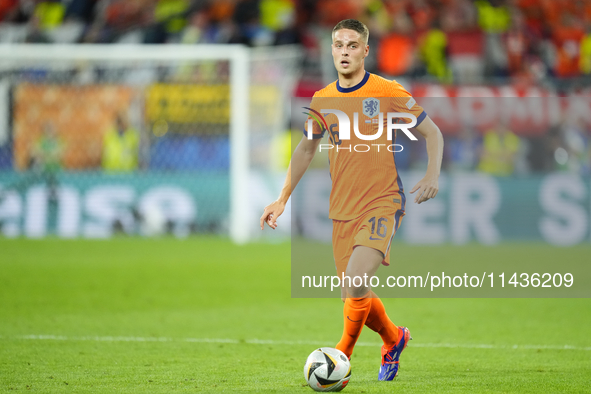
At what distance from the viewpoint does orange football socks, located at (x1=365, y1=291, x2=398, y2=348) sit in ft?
15.9

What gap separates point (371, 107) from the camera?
4.71 metres

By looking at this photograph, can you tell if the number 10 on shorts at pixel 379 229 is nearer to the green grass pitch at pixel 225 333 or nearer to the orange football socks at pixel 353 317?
the orange football socks at pixel 353 317

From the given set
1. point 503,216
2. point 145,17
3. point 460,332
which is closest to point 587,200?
point 503,216

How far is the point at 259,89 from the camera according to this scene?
48.2 feet

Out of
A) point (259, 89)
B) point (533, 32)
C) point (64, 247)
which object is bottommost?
point (64, 247)

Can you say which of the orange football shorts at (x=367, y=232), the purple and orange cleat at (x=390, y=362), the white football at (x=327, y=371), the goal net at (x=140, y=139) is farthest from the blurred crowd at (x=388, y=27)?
the white football at (x=327, y=371)

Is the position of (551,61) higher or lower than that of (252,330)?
higher

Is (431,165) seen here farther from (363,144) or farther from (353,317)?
(353,317)

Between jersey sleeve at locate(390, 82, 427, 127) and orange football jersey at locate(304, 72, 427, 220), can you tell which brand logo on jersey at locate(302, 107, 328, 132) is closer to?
orange football jersey at locate(304, 72, 427, 220)

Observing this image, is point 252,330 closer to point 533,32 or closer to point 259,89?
point 259,89

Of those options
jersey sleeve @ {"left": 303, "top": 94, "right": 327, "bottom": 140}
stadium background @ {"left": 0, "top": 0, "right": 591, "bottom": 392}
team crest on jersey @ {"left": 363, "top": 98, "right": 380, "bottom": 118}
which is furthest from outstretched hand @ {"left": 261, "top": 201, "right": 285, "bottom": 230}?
stadium background @ {"left": 0, "top": 0, "right": 591, "bottom": 392}

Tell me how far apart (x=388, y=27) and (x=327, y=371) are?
14.2 meters

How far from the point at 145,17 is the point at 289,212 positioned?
6761mm

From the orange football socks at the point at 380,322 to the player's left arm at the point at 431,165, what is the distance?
27.5 inches
